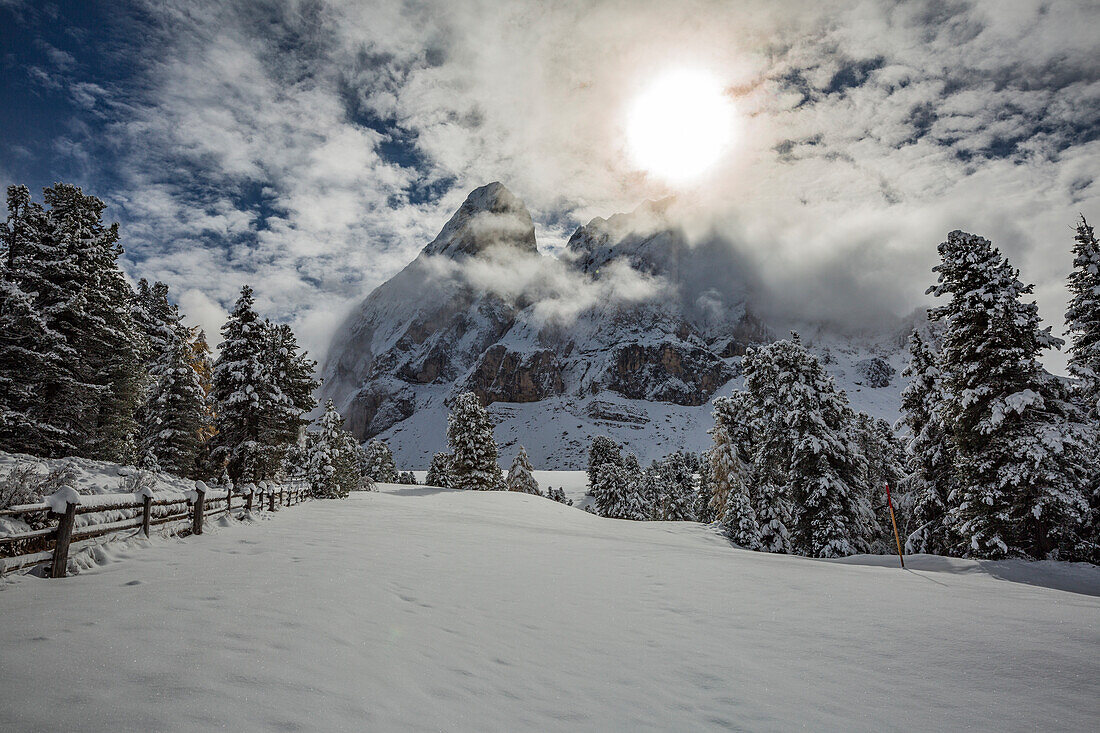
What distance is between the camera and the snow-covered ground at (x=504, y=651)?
3.65 m

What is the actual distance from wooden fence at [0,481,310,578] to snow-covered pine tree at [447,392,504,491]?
106 feet

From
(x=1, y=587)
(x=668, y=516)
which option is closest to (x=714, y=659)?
(x=1, y=587)

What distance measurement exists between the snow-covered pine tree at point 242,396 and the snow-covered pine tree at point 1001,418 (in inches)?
1178

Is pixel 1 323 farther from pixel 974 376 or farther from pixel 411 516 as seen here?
pixel 974 376

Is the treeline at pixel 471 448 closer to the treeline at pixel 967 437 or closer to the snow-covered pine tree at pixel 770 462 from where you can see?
the treeline at pixel 967 437

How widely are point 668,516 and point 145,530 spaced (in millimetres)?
55925

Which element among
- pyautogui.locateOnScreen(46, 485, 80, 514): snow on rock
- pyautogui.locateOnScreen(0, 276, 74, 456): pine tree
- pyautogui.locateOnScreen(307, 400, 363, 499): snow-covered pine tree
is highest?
pyautogui.locateOnScreen(0, 276, 74, 456): pine tree

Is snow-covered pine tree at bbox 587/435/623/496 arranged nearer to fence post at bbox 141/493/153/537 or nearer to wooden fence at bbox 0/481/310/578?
wooden fence at bbox 0/481/310/578

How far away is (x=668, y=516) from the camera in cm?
5881

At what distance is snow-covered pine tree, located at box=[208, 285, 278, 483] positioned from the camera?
25.7 m

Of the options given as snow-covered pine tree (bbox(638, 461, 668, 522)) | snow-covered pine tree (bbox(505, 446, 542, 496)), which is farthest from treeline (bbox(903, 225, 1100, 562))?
snow-covered pine tree (bbox(505, 446, 542, 496))

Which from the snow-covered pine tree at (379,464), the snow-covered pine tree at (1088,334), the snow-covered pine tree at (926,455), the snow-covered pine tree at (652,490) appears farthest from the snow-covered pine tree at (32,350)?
the snow-covered pine tree at (379,464)

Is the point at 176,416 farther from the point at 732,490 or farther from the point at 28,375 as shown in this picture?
the point at 732,490

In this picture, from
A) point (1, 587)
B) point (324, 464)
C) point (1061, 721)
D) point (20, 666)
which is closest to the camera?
point (20, 666)
